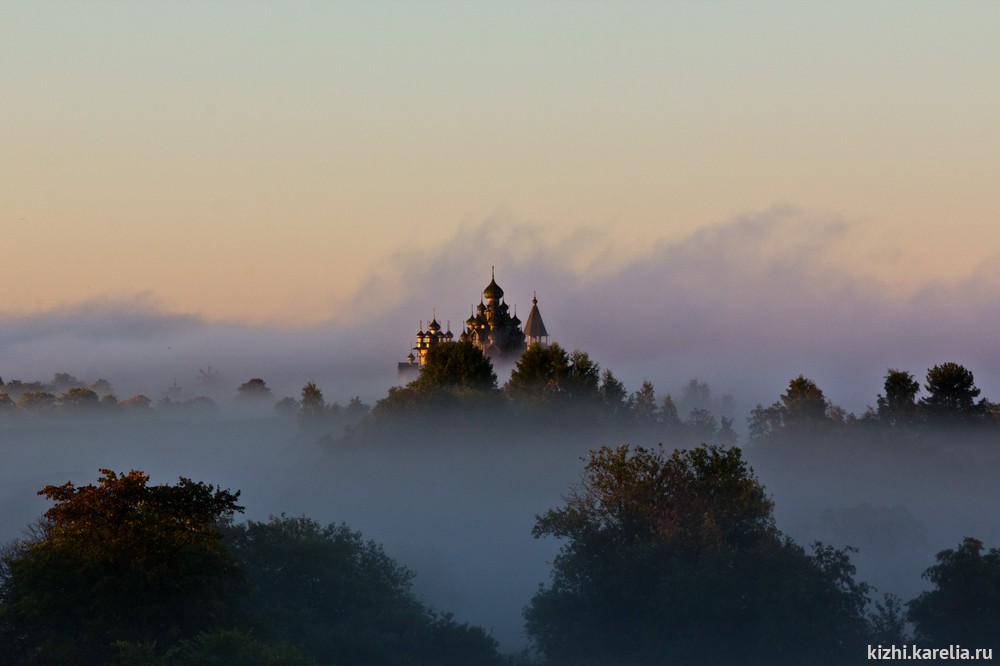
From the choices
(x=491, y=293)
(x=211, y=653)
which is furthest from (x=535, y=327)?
(x=211, y=653)

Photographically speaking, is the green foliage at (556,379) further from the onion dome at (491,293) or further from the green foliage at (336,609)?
the green foliage at (336,609)

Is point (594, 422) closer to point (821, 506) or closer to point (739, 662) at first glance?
point (821, 506)

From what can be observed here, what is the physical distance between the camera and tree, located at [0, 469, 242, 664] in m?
50.1

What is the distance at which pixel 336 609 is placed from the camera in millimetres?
70562

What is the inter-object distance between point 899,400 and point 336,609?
331ft

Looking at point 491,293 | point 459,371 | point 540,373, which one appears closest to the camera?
point 459,371

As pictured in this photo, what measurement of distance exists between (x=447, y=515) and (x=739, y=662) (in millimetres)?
73041

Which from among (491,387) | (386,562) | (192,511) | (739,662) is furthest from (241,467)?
(192,511)

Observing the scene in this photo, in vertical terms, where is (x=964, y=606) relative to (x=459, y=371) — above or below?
below

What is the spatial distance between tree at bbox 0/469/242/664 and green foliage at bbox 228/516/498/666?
1303 cm

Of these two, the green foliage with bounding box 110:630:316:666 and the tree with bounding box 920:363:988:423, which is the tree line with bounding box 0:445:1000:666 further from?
the tree with bounding box 920:363:988:423

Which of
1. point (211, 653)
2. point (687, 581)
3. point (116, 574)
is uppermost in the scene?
point (687, 581)

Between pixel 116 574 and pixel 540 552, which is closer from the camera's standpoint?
pixel 116 574

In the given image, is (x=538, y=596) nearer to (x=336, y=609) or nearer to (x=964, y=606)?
(x=336, y=609)
